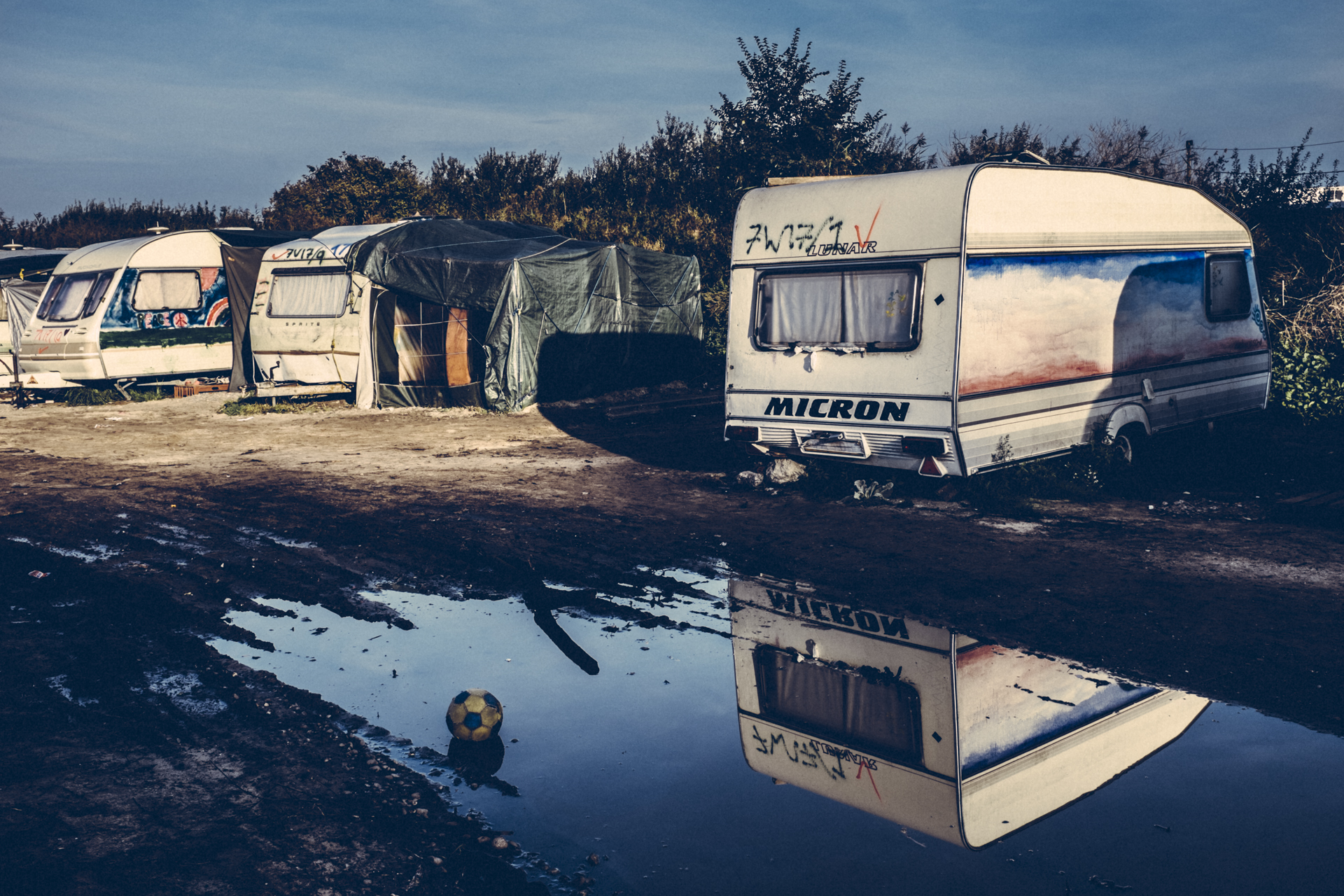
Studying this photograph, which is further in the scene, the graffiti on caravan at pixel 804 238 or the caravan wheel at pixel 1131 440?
the caravan wheel at pixel 1131 440

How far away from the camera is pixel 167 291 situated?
1802cm

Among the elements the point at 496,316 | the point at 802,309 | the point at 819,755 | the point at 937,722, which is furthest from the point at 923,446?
the point at 496,316

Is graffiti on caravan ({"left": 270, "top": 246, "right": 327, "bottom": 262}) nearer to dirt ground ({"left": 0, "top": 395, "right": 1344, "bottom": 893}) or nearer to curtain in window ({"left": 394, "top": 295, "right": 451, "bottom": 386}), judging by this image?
curtain in window ({"left": 394, "top": 295, "right": 451, "bottom": 386})

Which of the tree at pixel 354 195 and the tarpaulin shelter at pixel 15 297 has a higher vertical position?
the tree at pixel 354 195

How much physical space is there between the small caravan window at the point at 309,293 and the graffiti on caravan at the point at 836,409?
10.1m

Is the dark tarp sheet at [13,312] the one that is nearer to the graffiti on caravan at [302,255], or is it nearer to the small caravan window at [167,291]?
the small caravan window at [167,291]

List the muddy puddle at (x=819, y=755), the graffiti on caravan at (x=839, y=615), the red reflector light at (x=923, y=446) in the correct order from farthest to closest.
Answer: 1. the red reflector light at (x=923, y=446)
2. the graffiti on caravan at (x=839, y=615)
3. the muddy puddle at (x=819, y=755)

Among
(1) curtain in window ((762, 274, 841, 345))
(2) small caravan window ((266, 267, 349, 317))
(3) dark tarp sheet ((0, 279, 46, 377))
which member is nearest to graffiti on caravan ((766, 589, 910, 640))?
(1) curtain in window ((762, 274, 841, 345))

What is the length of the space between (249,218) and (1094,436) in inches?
1401

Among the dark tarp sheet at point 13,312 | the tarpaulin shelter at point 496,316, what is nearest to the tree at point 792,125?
the tarpaulin shelter at point 496,316

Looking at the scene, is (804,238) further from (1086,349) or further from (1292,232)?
(1292,232)

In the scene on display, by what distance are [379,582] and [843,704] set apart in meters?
3.56

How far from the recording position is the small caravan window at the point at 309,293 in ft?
54.0

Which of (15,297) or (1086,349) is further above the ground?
(15,297)
